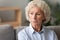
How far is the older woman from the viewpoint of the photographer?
1722 millimetres

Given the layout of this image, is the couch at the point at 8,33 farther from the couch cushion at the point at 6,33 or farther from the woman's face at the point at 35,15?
the woman's face at the point at 35,15

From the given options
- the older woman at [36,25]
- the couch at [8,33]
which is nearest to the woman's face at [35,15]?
the older woman at [36,25]

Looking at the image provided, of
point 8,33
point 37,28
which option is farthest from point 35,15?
point 8,33

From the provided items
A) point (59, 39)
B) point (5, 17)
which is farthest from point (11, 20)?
point (59, 39)

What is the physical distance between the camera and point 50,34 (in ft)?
5.92

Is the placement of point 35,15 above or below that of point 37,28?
above

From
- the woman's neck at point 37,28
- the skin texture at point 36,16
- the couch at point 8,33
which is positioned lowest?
the couch at point 8,33

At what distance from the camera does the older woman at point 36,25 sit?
1722 millimetres

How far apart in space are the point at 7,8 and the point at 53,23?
119 cm

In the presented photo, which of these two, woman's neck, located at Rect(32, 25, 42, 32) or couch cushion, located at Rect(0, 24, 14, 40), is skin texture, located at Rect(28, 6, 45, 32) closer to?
woman's neck, located at Rect(32, 25, 42, 32)

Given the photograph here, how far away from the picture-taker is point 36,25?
1761 millimetres

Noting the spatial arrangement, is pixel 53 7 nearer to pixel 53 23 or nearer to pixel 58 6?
pixel 58 6

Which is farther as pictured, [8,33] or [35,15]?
[8,33]

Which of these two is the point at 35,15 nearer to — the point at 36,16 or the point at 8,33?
the point at 36,16
